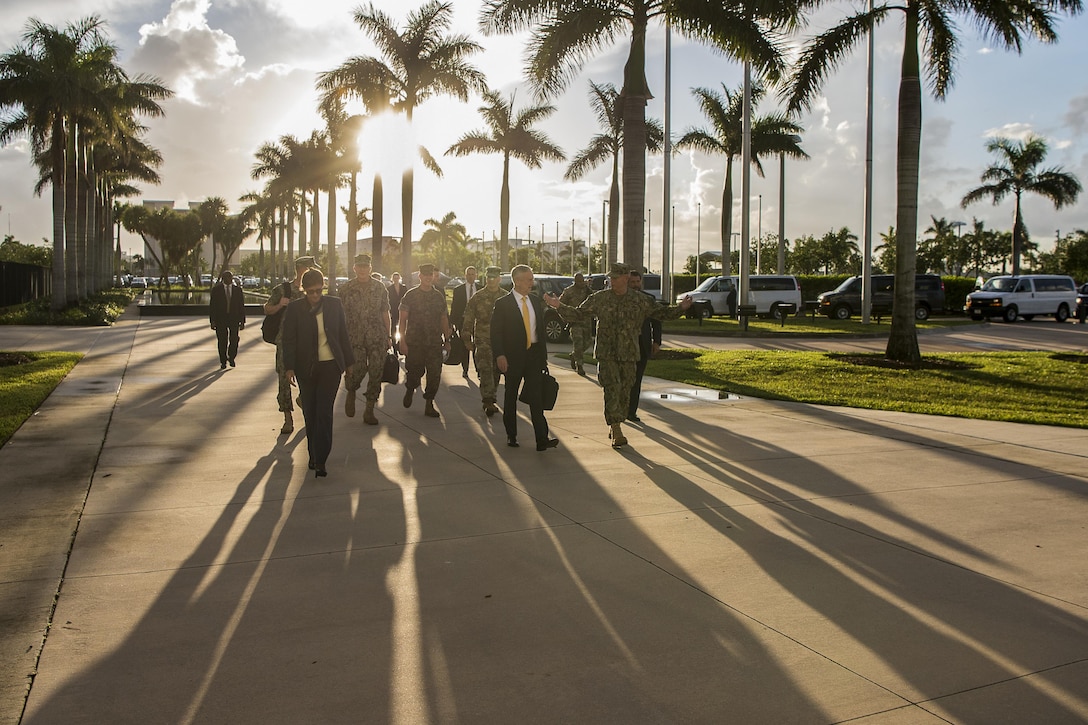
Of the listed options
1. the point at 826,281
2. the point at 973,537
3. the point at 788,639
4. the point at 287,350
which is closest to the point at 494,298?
the point at 287,350

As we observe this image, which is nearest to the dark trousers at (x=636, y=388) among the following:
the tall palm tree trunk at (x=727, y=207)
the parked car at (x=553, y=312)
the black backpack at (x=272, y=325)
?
the black backpack at (x=272, y=325)

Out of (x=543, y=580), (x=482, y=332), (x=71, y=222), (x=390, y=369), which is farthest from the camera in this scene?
(x=71, y=222)

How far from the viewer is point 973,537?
225 inches

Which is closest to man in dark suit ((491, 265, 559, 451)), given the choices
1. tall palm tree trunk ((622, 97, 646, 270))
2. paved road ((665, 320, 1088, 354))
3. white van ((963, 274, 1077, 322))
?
tall palm tree trunk ((622, 97, 646, 270))

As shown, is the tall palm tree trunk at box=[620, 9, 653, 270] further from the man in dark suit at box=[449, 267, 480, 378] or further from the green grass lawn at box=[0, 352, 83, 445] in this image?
the green grass lawn at box=[0, 352, 83, 445]

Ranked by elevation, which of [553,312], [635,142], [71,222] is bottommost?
[553,312]

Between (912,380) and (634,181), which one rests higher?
(634,181)

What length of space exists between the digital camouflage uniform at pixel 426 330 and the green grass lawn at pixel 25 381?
4.18 metres

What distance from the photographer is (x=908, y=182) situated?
16891 mm

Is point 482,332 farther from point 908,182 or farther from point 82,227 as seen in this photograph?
point 82,227

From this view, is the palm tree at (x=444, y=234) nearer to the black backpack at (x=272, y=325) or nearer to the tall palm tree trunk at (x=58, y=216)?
the tall palm tree trunk at (x=58, y=216)

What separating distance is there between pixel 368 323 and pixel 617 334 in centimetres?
296

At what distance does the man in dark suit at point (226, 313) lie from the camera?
15.9 meters

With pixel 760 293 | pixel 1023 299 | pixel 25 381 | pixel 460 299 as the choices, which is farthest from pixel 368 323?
pixel 1023 299
